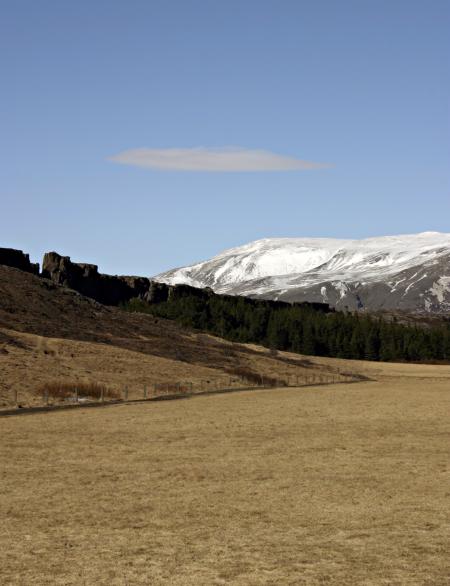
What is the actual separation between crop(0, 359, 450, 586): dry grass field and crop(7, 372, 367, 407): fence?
17062 millimetres

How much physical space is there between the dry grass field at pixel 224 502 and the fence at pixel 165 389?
672 inches

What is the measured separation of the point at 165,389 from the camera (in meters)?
83.8

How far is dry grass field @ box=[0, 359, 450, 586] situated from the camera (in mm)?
18016

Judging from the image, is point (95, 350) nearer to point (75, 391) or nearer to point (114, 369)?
point (114, 369)

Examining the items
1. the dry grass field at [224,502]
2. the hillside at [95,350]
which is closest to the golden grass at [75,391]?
the hillside at [95,350]

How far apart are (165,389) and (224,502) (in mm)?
58154

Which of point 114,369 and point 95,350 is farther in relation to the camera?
point 95,350

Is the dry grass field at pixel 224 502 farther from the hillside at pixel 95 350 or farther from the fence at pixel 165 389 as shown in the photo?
the hillside at pixel 95 350

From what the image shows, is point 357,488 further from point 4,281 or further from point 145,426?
point 4,281

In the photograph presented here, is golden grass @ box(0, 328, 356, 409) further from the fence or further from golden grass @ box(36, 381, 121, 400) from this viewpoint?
golden grass @ box(36, 381, 121, 400)

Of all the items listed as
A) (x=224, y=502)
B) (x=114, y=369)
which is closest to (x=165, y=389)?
(x=114, y=369)

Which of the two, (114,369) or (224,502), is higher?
(224,502)

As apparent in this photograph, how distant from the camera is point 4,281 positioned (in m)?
146

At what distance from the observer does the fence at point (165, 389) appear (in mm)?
69750
